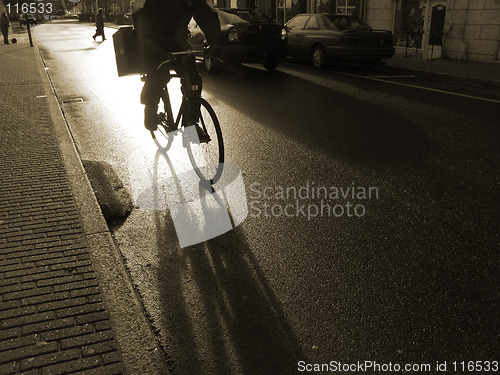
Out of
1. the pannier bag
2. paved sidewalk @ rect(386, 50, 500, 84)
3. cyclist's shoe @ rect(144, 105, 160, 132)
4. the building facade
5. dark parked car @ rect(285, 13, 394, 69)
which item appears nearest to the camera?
the pannier bag

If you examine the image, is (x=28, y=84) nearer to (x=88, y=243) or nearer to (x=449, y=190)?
(x=88, y=243)

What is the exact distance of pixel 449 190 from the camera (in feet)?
15.4

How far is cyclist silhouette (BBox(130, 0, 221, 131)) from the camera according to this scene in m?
4.80

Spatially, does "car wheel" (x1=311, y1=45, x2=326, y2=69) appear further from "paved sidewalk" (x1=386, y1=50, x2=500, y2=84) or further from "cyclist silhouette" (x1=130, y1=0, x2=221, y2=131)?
"cyclist silhouette" (x1=130, y1=0, x2=221, y2=131)

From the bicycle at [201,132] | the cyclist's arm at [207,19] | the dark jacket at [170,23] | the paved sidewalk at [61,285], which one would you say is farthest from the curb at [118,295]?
the cyclist's arm at [207,19]

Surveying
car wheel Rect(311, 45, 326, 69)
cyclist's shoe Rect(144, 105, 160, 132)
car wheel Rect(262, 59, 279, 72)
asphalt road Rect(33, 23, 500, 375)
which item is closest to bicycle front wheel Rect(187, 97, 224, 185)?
asphalt road Rect(33, 23, 500, 375)

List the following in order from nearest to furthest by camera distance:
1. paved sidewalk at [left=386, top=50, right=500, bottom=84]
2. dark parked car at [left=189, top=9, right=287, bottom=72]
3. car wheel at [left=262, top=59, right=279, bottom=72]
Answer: paved sidewalk at [left=386, top=50, right=500, bottom=84]
dark parked car at [left=189, top=9, right=287, bottom=72]
car wheel at [left=262, top=59, right=279, bottom=72]

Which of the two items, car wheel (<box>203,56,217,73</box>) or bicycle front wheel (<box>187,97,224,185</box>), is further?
car wheel (<box>203,56,217,73</box>)

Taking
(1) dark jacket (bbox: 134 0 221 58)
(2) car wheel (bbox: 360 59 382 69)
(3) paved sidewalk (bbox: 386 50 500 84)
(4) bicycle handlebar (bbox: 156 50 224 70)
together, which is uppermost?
(1) dark jacket (bbox: 134 0 221 58)

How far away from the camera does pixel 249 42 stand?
13.2 m

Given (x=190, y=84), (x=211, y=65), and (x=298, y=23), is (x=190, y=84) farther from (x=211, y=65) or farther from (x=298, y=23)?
(x=298, y=23)

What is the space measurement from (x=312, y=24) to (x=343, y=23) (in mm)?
959

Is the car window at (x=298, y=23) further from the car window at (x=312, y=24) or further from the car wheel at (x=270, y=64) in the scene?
the car wheel at (x=270, y=64)

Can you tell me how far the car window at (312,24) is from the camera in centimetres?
1472
